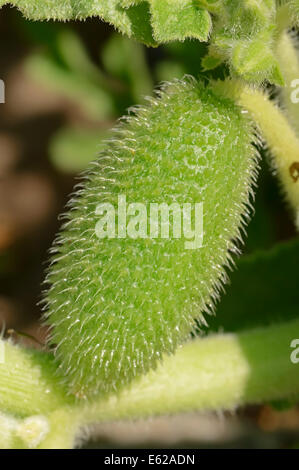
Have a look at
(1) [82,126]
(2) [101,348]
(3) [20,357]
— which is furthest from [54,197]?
(2) [101,348]

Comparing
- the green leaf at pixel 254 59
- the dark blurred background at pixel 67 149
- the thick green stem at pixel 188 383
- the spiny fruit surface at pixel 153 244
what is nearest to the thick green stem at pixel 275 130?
the spiny fruit surface at pixel 153 244

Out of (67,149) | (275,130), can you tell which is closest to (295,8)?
(275,130)

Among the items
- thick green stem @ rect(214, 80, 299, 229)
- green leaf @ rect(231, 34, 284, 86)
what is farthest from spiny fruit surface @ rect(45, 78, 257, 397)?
green leaf @ rect(231, 34, 284, 86)

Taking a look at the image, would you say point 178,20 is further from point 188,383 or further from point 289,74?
point 188,383

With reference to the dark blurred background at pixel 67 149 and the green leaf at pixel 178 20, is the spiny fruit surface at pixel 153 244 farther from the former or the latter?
the dark blurred background at pixel 67 149

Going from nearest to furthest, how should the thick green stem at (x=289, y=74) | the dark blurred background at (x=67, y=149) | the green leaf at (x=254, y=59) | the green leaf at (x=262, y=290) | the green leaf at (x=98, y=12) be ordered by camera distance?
1. the green leaf at (x=254, y=59)
2. the green leaf at (x=98, y=12)
3. the thick green stem at (x=289, y=74)
4. the green leaf at (x=262, y=290)
5. the dark blurred background at (x=67, y=149)

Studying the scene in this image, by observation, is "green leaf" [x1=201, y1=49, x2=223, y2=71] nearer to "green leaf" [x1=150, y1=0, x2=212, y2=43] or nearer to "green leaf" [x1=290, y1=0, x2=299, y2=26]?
"green leaf" [x1=150, y1=0, x2=212, y2=43]

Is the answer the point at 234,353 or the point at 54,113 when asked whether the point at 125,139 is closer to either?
the point at 234,353
